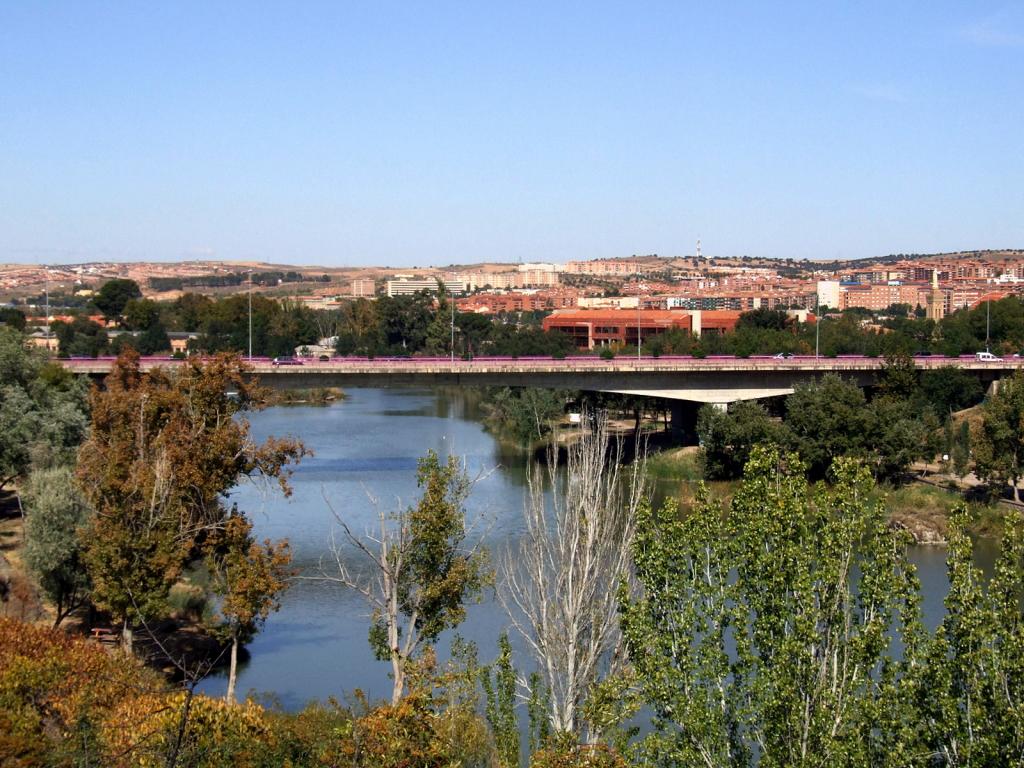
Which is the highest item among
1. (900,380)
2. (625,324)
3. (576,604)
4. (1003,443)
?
(625,324)

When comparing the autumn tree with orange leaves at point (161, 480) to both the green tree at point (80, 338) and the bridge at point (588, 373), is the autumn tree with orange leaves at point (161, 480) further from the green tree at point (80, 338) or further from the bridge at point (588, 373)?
the green tree at point (80, 338)

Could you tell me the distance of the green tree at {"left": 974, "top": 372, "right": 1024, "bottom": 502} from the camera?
943 inches

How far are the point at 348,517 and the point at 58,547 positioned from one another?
8.29 meters

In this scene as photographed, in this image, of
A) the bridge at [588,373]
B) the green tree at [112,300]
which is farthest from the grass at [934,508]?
the green tree at [112,300]

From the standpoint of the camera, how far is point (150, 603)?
1406cm

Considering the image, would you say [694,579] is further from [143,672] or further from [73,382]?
[73,382]

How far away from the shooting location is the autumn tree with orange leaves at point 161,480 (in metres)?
14.0

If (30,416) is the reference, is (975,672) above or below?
below

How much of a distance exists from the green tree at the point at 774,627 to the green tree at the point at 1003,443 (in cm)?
1502

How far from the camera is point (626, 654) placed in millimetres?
11039

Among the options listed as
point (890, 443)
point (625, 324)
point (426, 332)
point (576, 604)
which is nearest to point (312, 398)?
point (426, 332)

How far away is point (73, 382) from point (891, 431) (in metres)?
16.6

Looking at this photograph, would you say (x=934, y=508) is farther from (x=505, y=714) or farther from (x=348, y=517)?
(x=505, y=714)

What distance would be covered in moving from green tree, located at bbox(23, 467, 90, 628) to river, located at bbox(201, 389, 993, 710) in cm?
198
